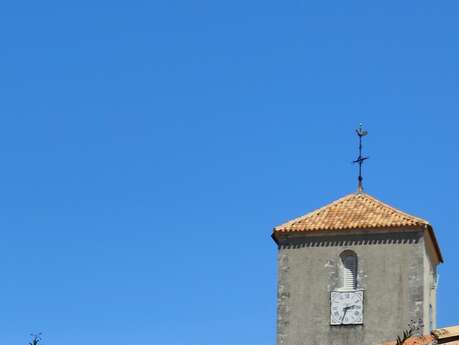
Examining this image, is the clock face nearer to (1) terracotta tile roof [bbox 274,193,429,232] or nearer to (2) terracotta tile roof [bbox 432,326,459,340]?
(1) terracotta tile roof [bbox 274,193,429,232]

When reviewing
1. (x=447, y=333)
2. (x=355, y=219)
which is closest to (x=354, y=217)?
(x=355, y=219)

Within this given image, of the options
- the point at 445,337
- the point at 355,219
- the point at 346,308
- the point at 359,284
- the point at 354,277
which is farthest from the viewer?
the point at 355,219

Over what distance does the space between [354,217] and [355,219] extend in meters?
0.19

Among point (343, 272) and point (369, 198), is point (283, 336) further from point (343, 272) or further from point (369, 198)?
point (369, 198)

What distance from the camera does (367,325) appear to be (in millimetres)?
33094

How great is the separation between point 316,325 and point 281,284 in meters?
1.57

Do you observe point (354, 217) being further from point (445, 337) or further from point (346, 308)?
point (445, 337)

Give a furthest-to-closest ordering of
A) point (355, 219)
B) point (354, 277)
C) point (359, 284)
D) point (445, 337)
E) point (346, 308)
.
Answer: point (355, 219) → point (354, 277) → point (359, 284) → point (346, 308) → point (445, 337)

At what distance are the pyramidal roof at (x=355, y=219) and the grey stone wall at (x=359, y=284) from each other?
20 centimetres

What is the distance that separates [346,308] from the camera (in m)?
33.4

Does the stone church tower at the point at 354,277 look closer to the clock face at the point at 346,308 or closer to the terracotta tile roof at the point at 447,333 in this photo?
the clock face at the point at 346,308

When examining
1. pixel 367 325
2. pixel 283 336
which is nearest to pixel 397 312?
pixel 367 325

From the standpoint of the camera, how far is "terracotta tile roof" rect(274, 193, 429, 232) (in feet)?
111

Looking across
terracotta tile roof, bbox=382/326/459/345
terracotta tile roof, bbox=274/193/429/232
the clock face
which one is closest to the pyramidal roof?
terracotta tile roof, bbox=274/193/429/232
